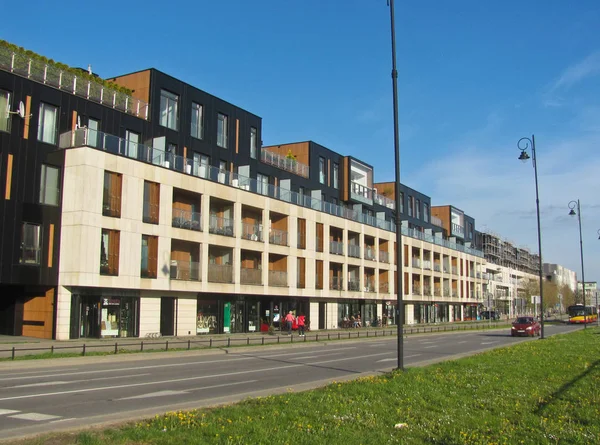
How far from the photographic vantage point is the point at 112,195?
34.0 meters

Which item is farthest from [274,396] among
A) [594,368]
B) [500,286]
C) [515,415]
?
[500,286]

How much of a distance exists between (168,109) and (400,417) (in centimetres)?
3476

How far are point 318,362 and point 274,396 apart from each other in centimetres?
1163

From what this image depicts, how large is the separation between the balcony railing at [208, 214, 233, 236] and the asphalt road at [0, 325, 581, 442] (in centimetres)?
1369

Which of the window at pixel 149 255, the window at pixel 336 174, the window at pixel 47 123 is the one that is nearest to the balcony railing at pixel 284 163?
the window at pixel 336 174

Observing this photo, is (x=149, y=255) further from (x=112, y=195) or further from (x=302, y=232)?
(x=302, y=232)

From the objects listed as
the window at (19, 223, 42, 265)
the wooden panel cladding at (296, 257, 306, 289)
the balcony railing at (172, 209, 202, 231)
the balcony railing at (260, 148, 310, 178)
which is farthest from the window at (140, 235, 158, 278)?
the balcony railing at (260, 148, 310, 178)

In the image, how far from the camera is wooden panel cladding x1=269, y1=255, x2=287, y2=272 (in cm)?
4875

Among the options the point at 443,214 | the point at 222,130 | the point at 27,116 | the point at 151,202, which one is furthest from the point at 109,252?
the point at 443,214

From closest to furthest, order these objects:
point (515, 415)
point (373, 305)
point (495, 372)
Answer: point (515, 415)
point (495, 372)
point (373, 305)

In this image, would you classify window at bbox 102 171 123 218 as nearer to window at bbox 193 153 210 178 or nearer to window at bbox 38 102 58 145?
window at bbox 38 102 58 145

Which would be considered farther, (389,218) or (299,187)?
(389,218)

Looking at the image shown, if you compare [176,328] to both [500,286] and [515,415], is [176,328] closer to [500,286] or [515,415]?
[515,415]

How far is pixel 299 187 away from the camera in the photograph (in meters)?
56.0
